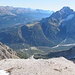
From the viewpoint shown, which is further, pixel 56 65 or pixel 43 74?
pixel 56 65

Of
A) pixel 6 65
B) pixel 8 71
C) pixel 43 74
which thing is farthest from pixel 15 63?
pixel 43 74

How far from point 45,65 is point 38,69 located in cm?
162

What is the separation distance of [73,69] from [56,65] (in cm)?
187

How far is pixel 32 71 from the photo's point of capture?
23.4m

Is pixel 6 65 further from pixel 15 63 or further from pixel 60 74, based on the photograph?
pixel 60 74

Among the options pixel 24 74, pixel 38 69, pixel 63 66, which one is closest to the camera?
pixel 24 74

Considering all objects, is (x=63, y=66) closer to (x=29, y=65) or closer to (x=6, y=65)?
(x=29, y=65)

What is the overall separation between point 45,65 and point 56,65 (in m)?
1.22

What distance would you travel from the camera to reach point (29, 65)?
25.3m

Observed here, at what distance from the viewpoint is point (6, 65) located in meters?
26.1

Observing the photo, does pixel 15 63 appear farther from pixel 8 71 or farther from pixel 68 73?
pixel 68 73

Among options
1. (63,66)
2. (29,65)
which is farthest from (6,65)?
(63,66)

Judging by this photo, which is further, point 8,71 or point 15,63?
point 15,63

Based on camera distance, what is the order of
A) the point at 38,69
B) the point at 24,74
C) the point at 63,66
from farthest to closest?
the point at 63,66
the point at 38,69
the point at 24,74
